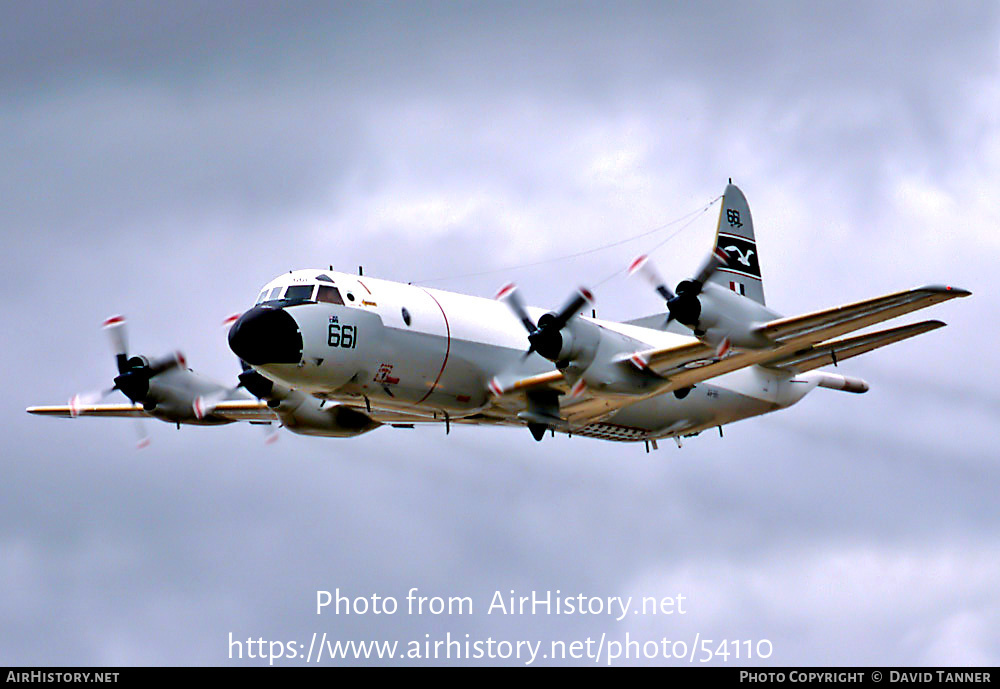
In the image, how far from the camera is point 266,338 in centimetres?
2650

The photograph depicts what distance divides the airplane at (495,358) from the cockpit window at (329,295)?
31 millimetres

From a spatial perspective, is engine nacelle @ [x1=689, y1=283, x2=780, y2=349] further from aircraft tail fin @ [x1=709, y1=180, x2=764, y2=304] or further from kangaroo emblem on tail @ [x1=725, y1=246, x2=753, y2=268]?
kangaroo emblem on tail @ [x1=725, y1=246, x2=753, y2=268]

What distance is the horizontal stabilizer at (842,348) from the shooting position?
1106 inches

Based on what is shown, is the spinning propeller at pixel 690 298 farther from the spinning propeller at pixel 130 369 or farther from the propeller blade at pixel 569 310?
the spinning propeller at pixel 130 369

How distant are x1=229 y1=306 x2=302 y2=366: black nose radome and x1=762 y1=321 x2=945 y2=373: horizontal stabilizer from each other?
10.9 metres

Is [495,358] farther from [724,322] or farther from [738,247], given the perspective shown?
[738,247]

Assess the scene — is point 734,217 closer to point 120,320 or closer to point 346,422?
point 346,422

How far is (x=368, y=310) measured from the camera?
90.5 feet

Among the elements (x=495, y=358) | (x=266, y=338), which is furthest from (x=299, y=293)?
(x=495, y=358)

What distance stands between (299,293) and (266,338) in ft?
4.46

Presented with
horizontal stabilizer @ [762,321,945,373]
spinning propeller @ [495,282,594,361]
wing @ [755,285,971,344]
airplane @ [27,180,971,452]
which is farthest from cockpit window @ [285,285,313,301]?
horizontal stabilizer @ [762,321,945,373]
